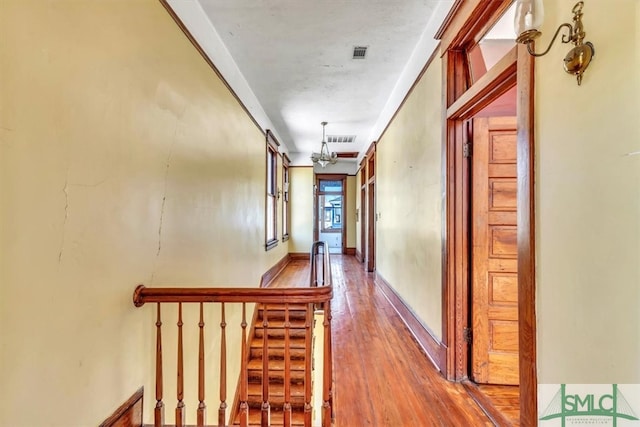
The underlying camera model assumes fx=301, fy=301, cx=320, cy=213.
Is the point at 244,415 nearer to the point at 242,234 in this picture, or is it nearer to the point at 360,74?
the point at 242,234

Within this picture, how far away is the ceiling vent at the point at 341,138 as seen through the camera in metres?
6.72

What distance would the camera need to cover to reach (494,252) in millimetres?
2293

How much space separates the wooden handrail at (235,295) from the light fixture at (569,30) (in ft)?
4.64

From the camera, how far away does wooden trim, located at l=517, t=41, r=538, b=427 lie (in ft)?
4.67

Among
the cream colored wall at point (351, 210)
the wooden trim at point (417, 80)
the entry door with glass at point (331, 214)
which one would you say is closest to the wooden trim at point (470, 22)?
the wooden trim at point (417, 80)

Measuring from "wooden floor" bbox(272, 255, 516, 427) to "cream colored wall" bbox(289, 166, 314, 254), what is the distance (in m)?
4.73

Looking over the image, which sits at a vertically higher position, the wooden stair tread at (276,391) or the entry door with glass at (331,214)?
the entry door with glass at (331,214)

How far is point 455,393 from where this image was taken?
2.16 meters

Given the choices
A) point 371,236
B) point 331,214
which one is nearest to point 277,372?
point 371,236

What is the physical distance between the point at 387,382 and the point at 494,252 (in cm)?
129

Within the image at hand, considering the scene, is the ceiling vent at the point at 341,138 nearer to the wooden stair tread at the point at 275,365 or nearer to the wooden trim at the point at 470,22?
the wooden trim at the point at 470,22

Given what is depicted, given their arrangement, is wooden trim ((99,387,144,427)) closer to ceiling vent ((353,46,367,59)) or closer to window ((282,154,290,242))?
ceiling vent ((353,46,367,59))

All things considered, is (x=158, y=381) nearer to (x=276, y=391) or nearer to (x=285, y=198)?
(x=276, y=391)

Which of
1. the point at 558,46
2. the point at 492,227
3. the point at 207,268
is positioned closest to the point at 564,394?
the point at 492,227
